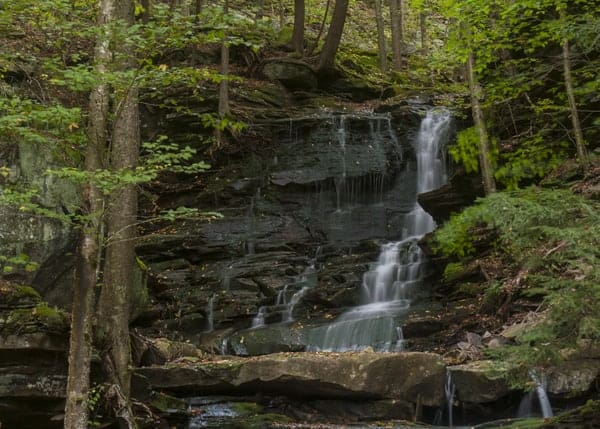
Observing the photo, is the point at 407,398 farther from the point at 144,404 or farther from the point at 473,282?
the point at 473,282

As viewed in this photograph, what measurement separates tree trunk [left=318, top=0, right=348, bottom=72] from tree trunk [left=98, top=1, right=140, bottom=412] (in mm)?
12351

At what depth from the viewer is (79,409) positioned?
5.46 meters

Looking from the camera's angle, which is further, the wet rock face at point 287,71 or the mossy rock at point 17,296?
the wet rock face at point 287,71

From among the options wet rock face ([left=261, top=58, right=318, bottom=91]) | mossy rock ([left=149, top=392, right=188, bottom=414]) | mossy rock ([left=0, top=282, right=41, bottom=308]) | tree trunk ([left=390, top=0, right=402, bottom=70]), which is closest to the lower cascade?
mossy rock ([left=149, top=392, right=188, bottom=414])

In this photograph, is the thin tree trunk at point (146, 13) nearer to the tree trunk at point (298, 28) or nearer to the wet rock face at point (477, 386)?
the wet rock face at point (477, 386)

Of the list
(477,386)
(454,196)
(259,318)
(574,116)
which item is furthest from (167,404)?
(574,116)

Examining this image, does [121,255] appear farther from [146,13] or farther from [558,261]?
[146,13]

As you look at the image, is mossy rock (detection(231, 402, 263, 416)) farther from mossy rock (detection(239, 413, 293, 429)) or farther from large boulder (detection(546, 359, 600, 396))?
large boulder (detection(546, 359, 600, 396))

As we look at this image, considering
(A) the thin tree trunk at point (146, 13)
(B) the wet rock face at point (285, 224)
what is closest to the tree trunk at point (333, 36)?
(B) the wet rock face at point (285, 224)

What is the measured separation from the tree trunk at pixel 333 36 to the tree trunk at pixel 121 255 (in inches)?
486

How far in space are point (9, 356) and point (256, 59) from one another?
1562 cm

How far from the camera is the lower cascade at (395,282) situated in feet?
35.2

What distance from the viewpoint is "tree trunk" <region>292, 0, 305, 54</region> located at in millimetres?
19734

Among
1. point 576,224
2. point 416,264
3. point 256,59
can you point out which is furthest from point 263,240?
point 576,224
